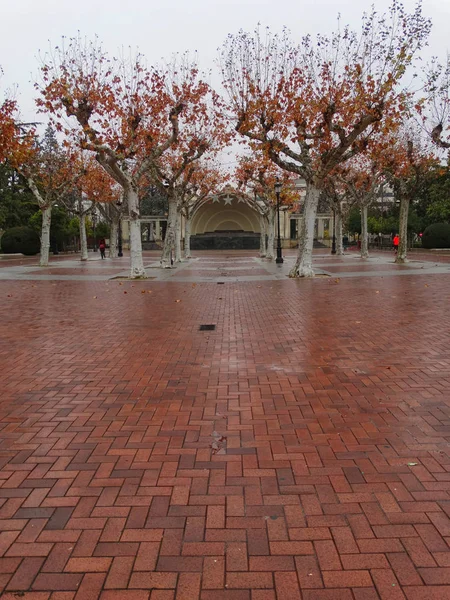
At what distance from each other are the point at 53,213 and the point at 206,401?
142 ft

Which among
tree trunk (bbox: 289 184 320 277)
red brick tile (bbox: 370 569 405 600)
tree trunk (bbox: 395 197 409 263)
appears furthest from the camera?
tree trunk (bbox: 395 197 409 263)

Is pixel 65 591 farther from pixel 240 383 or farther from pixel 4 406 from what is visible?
pixel 240 383

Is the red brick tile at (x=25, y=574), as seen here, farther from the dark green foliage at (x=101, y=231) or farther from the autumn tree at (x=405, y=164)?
the dark green foliage at (x=101, y=231)

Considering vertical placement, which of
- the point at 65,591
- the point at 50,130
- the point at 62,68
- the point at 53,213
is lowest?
the point at 65,591

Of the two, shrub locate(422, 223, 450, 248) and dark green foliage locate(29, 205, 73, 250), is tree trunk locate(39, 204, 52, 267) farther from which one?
shrub locate(422, 223, 450, 248)

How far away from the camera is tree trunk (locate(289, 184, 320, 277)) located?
18969 mm

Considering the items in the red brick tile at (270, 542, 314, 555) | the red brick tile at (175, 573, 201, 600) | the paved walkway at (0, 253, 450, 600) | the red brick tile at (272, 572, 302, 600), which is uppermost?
the paved walkway at (0, 253, 450, 600)

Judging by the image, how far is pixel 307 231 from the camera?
63.0 feet

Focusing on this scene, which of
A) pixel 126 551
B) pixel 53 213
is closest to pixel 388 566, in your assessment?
pixel 126 551

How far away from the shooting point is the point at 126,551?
8.98ft

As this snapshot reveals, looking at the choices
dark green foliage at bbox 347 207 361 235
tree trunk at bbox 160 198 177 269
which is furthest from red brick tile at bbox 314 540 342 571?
dark green foliage at bbox 347 207 361 235

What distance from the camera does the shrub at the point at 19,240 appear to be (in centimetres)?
4497

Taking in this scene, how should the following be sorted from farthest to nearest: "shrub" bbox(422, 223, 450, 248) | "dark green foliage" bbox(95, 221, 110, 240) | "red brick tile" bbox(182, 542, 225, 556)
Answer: "dark green foliage" bbox(95, 221, 110, 240) → "shrub" bbox(422, 223, 450, 248) → "red brick tile" bbox(182, 542, 225, 556)

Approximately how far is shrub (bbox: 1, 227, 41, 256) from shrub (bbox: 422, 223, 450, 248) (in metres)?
34.8
